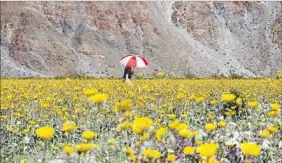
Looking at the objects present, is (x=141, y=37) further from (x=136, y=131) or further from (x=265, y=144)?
(x=136, y=131)

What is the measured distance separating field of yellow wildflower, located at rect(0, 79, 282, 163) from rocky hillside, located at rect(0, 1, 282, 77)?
3868 cm

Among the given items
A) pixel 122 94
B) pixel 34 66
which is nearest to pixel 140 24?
pixel 34 66

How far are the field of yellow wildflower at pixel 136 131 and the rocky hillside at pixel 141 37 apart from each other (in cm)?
3868

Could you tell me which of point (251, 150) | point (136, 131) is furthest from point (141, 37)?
point (251, 150)

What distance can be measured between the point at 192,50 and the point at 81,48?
1260 centimetres

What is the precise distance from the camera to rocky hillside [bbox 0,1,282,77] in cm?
5144

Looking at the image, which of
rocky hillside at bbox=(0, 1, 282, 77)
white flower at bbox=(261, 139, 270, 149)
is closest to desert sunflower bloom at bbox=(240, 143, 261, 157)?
white flower at bbox=(261, 139, 270, 149)

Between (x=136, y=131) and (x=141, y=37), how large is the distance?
54594mm

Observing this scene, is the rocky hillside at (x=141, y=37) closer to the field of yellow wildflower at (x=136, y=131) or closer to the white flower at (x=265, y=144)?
the field of yellow wildflower at (x=136, y=131)

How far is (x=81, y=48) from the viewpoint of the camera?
53156 mm

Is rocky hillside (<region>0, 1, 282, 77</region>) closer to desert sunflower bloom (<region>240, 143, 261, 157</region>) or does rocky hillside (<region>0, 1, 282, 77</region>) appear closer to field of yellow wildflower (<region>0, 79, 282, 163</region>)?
field of yellow wildflower (<region>0, 79, 282, 163</region>)

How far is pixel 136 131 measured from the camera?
269cm

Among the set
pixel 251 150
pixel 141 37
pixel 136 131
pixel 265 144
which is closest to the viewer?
pixel 251 150

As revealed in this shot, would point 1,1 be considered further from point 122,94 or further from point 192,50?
point 122,94
